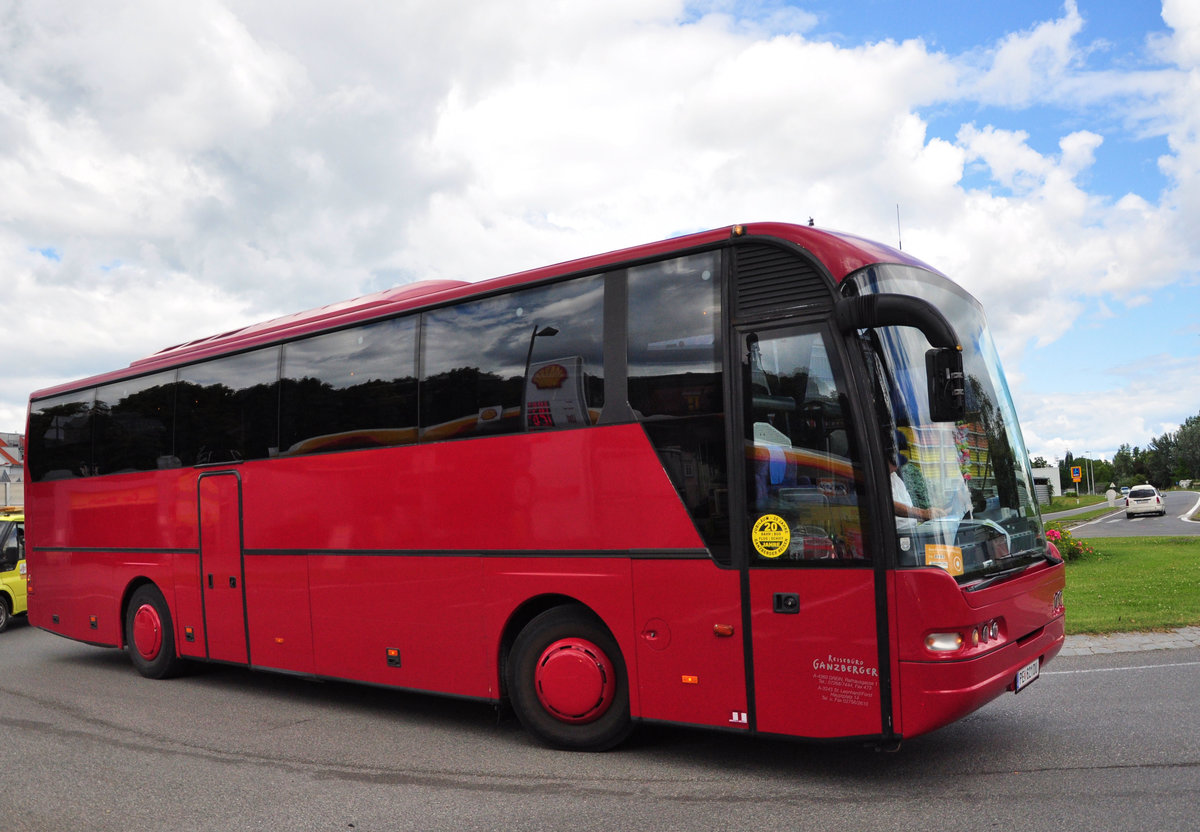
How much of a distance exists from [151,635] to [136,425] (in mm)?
2422

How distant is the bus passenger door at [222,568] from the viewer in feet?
31.8

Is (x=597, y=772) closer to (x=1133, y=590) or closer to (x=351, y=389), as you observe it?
(x=351, y=389)

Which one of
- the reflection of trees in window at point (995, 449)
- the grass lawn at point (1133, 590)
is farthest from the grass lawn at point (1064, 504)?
the reflection of trees in window at point (995, 449)

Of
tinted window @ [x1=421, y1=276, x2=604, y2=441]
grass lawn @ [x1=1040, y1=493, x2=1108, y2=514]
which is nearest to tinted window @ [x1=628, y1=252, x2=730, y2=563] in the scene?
tinted window @ [x1=421, y1=276, x2=604, y2=441]

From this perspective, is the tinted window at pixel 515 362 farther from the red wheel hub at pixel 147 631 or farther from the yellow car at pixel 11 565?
the yellow car at pixel 11 565

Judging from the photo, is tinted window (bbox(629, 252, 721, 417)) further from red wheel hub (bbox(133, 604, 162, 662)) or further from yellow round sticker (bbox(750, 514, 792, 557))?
red wheel hub (bbox(133, 604, 162, 662))

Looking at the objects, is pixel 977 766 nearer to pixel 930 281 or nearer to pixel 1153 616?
pixel 930 281

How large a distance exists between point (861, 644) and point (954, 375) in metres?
1.56

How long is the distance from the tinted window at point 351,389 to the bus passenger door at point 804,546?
324cm

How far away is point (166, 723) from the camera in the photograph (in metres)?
8.40

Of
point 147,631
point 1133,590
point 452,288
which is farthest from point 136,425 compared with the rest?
point 1133,590

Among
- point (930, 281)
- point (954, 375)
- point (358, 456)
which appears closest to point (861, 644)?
point (954, 375)

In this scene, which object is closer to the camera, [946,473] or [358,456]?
[946,473]

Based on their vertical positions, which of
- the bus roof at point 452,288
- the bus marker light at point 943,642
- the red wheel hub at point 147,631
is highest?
the bus roof at point 452,288
